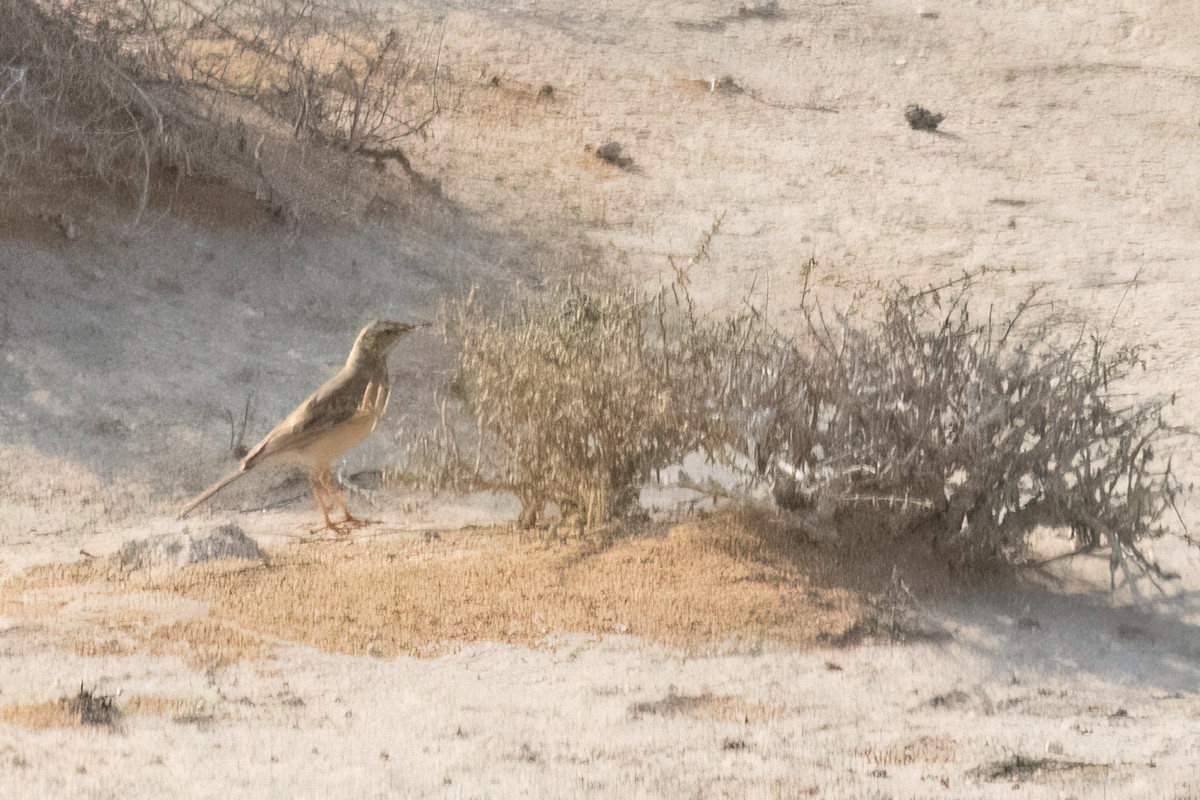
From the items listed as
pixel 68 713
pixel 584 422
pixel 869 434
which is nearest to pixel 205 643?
pixel 68 713

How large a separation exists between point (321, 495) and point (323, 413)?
72 centimetres

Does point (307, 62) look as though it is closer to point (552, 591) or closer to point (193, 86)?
point (193, 86)

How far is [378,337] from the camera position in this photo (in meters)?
5.17

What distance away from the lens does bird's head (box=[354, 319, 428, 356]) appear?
515 cm

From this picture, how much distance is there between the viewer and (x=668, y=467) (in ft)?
18.5

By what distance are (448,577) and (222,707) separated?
1.05 meters

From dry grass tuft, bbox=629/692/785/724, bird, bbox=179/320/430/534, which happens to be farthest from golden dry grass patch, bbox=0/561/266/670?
dry grass tuft, bbox=629/692/785/724

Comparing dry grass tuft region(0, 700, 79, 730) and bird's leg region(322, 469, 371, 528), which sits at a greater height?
bird's leg region(322, 469, 371, 528)

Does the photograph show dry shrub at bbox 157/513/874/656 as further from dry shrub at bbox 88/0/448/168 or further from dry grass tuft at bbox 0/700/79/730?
dry shrub at bbox 88/0/448/168

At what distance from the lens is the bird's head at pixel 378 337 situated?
16.9 ft

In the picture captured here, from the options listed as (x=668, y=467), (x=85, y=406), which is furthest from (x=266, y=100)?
(x=668, y=467)

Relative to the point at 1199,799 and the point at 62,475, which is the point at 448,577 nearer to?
the point at 62,475

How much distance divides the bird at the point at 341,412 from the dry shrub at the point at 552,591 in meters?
0.41

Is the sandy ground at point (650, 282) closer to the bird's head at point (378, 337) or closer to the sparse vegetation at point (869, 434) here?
the sparse vegetation at point (869, 434)
